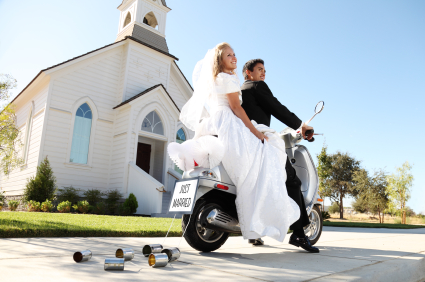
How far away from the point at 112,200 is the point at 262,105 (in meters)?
10.5

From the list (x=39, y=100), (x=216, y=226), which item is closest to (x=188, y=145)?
(x=216, y=226)

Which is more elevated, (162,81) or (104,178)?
(162,81)

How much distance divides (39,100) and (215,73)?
13.0 meters

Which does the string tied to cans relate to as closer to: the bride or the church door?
the bride

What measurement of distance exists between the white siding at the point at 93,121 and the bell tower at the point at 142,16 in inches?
78.5

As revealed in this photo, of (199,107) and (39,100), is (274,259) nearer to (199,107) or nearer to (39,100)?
Result: (199,107)

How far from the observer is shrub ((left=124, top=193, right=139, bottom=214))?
11.6m

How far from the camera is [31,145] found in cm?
1330

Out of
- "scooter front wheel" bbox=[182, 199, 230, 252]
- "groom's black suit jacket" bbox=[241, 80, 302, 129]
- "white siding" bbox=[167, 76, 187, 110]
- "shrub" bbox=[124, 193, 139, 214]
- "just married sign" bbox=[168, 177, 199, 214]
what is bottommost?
"shrub" bbox=[124, 193, 139, 214]

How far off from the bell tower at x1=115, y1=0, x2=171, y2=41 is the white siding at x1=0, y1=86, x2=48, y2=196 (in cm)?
552

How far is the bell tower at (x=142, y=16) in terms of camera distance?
15859mm

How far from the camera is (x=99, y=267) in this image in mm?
2084

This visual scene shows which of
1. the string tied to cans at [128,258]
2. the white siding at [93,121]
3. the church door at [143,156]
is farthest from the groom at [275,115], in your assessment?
the church door at [143,156]

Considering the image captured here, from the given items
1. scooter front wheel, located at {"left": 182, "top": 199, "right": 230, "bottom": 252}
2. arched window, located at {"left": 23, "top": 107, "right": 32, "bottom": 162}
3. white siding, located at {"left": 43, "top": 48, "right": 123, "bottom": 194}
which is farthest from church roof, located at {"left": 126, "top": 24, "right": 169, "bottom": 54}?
scooter front wheel, located at {"left": 182, "top": 199, "right": 230, "bottom": 252}
